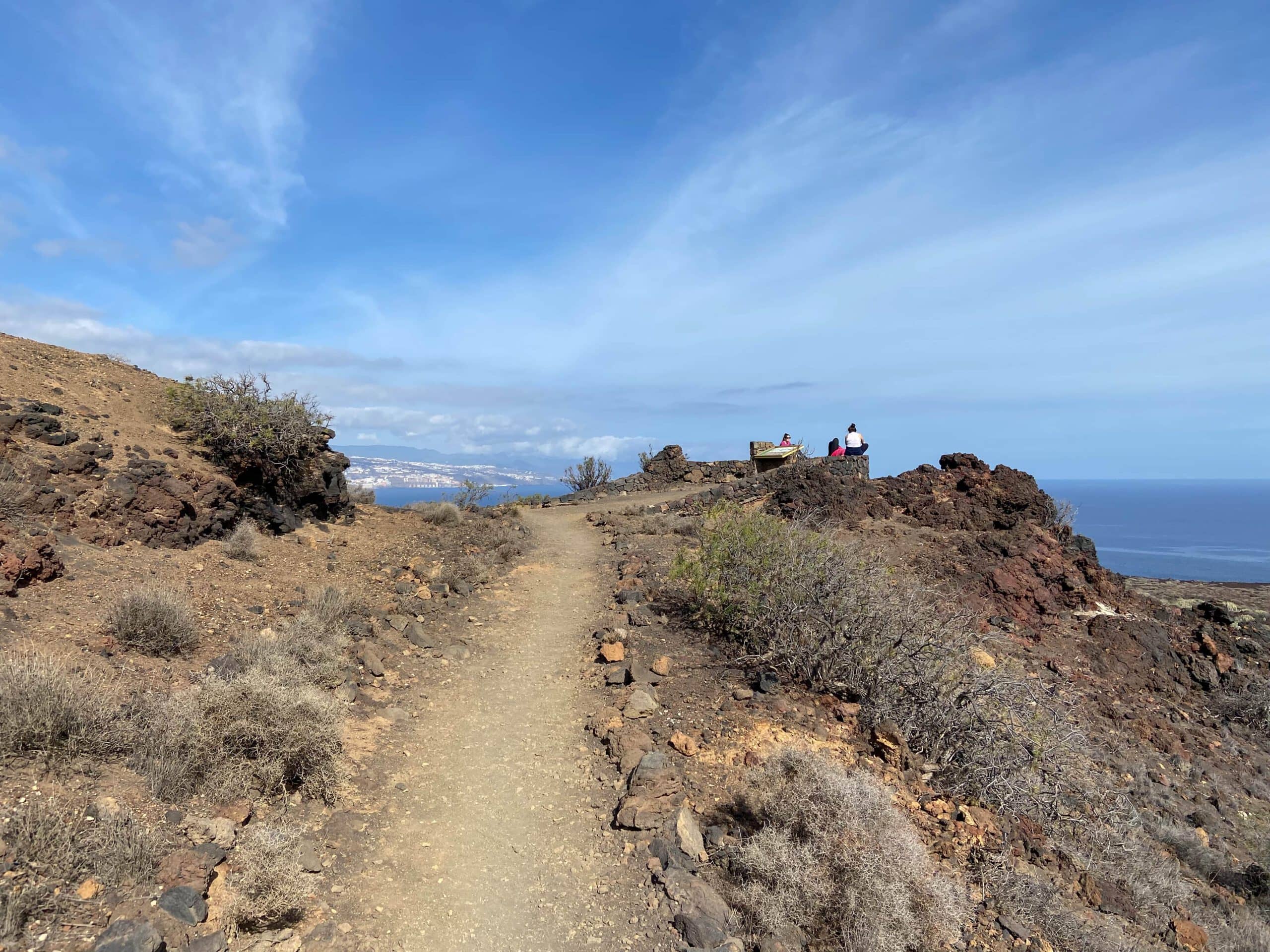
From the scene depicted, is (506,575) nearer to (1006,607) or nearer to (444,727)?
(444,727)

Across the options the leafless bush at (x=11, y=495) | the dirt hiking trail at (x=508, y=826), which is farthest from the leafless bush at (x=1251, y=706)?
the leafless bush at (x=11, y=495)

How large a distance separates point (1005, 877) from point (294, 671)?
6.13 meters

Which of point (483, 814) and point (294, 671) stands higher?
point (294, 671)

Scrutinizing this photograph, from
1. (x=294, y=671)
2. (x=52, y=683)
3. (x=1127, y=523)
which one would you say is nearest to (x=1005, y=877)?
(x=294, y=671)

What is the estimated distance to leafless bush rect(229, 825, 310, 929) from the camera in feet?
12.0

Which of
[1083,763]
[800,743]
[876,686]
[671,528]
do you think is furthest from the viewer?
A: [671,528]

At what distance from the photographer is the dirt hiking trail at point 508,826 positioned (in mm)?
4160

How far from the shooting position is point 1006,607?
12.2 m

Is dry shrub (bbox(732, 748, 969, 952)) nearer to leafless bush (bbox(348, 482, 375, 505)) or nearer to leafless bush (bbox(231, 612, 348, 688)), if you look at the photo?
leafless bush (bbox(231, 612, 348, 688))

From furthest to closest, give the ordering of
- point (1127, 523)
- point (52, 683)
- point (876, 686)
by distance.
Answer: point (1127, 523) → point (876, 686) → point (52, 683)

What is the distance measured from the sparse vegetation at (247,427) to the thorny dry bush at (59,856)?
840 centimetres

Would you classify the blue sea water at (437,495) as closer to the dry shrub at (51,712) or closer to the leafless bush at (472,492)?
the leafless bush at (472,492)

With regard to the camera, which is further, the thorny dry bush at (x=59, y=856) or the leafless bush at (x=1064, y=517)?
the leafless bush at (x=1064, y=517)

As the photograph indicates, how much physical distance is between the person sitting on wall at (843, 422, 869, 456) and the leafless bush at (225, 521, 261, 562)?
56.3ft
